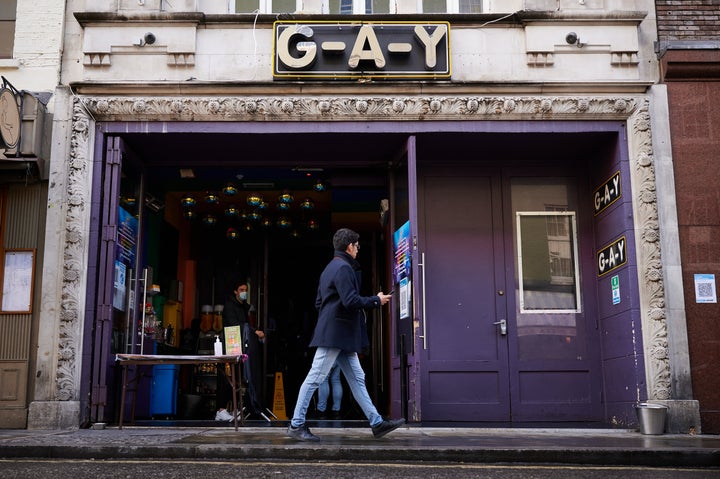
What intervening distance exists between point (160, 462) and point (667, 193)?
731cm

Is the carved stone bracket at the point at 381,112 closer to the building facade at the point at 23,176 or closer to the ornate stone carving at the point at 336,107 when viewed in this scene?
the ornate stone carving at the point at 336,107

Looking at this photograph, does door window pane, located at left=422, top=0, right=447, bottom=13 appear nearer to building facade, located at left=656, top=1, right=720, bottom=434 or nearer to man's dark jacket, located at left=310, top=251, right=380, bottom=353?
building facade, located at left=656, top=1, right=720, bottom=434

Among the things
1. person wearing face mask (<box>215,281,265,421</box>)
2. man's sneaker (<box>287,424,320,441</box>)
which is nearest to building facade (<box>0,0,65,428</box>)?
person wearing face mask (<box>215,281,265,421</box>)

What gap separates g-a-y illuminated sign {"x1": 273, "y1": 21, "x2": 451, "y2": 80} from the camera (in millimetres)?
11391

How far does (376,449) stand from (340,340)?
1413mm

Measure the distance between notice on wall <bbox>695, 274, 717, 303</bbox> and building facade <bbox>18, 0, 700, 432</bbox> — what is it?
0.24m

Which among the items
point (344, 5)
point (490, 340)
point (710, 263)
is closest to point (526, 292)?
point (490, 340)

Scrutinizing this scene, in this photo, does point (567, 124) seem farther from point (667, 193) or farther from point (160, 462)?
point (160, 462)

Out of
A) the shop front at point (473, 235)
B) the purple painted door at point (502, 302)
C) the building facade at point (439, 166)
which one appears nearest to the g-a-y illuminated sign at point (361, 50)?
the building facade at point (439, 166)

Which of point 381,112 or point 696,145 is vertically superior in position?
point 381,112

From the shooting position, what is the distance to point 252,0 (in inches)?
A: 481

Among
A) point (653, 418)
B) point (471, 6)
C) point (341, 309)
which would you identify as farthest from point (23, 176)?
point (653, 418)

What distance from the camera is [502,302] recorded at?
40.0 feet

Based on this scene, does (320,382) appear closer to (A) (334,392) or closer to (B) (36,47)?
(A) (334,392)
